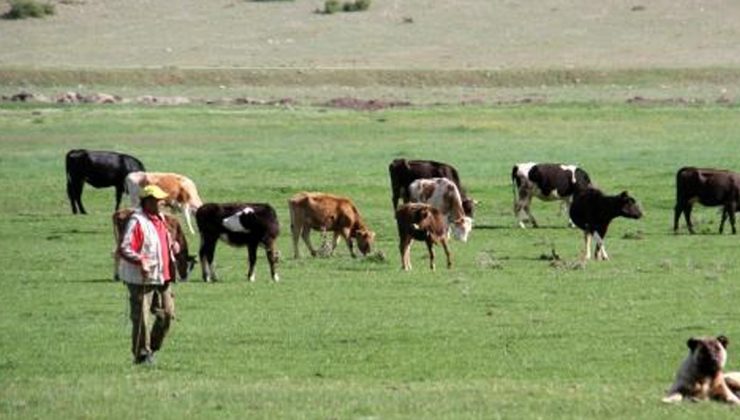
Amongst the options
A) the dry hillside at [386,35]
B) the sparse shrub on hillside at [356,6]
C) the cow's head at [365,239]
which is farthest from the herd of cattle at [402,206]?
the sparse shrub on hillside at [356,6]

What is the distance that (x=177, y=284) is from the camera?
25.7 m

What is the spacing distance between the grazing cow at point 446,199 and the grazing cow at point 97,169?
22.8 feet

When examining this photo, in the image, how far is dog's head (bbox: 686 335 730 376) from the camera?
610 inches

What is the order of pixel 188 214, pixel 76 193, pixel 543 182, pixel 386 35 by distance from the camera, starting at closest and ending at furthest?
pixel 188 214 < pixel 543 182 < pixel 76 193 < pixel 386 35

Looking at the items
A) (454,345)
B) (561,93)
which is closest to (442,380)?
(454,345)

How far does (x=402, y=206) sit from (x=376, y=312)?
5.86m

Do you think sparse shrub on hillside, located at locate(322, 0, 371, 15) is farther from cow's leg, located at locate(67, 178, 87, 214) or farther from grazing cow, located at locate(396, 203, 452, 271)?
grazing cow, located at locate(396, 203, 452, 271)

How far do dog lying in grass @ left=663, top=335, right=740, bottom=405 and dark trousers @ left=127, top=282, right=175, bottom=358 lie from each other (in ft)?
15.8

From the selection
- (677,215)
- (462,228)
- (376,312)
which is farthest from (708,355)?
(677,215)

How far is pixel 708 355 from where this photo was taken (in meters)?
15.5

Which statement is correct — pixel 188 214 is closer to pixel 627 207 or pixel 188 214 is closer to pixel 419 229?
pixel 419 229

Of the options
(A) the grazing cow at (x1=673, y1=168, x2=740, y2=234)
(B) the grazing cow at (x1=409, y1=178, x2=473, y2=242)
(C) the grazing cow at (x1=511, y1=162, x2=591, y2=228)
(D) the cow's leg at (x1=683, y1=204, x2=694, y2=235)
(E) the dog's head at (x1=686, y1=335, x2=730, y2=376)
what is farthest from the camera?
(C) the grazing cow at (x1=511, y1=162, x2=591, y2=228)

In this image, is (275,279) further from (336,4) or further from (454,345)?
(336,4)

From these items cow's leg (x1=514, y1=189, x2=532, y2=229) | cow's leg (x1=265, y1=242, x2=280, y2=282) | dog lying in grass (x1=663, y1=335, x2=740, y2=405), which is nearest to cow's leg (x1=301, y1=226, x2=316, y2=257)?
cow's leg (x1=265, y1=242, x2=280, y2=282)
